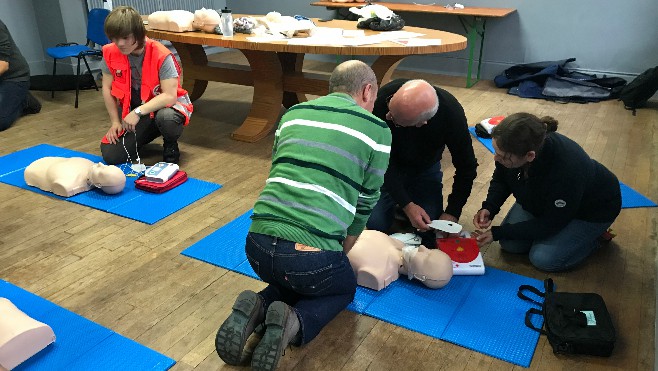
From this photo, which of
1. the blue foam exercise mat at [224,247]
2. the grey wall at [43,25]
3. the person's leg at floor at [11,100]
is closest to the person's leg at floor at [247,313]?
the blue foam exercise mat at [224,247]

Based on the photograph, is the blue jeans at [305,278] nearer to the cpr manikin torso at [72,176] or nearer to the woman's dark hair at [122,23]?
the cpr manikin torso at [72,176]

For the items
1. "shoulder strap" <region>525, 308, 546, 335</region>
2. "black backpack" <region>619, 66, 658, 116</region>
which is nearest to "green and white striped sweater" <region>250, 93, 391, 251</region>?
"shoulder strap" <region>525, 308, 546, 335</region>

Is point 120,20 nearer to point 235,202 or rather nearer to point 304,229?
point 235,202

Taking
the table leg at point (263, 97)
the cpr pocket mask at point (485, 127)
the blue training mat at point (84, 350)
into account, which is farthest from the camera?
the cpr pocket mask at point (485, 127)

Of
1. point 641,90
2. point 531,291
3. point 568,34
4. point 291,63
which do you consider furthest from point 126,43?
point 568,34

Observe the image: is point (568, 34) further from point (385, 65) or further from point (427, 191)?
point (427, 191)

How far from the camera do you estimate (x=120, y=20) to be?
278 centimetres

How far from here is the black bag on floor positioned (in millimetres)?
1698

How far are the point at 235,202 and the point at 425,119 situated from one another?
1.15 m

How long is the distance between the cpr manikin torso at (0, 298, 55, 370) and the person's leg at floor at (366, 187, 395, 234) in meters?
1.32

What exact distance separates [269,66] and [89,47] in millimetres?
2009

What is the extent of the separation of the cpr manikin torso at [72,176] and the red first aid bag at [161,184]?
3.7 inches

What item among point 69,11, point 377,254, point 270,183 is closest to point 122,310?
point 270,183

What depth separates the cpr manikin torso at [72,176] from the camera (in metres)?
2.76
